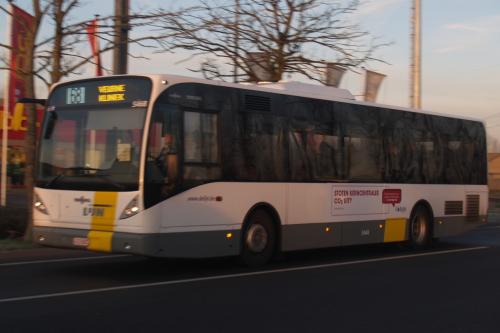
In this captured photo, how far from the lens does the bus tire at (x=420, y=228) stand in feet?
51.0

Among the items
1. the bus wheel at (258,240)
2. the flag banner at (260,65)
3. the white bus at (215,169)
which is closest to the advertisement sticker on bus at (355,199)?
the white bus at (215,169)

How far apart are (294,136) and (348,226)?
7.61 feet

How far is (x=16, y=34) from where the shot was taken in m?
16.2

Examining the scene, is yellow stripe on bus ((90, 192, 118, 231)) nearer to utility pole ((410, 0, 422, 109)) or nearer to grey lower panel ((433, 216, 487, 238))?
grey lower panel ((433, 216, 487, 238))

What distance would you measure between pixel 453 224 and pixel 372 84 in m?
5.26

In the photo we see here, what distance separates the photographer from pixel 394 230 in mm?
14883

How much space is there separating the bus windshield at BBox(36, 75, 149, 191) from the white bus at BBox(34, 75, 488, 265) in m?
0.02

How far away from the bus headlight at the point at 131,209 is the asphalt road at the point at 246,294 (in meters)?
1.00

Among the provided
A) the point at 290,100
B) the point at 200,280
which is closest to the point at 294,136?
the point at 290,100

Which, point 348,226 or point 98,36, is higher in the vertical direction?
point 98,36

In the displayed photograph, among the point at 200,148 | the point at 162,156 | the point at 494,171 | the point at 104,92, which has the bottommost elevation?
the point at 162,156

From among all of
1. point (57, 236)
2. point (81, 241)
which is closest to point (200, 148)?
point (81, 241)

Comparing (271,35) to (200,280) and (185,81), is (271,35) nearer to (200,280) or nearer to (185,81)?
(185,81)

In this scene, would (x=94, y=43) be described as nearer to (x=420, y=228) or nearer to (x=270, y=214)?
(x=270, y=214)
